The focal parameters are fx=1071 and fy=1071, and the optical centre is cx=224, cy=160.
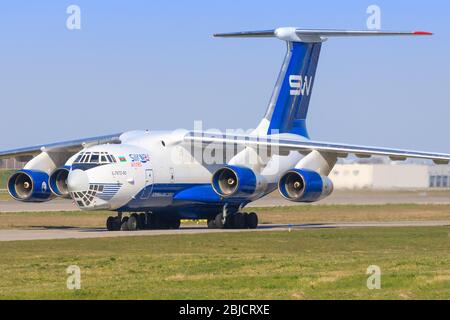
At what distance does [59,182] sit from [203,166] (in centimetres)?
472

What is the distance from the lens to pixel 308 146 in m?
33.8

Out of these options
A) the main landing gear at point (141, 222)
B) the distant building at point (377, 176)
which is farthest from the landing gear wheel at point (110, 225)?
the distant building at point (377, 176)

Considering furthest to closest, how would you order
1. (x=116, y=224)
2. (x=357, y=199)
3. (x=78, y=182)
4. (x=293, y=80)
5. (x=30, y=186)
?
1. (x=357, y=199)
2. (x=293, y=80)
3. (x=30, y=186)
4. (x=116, y=224)
5. (x=78, y=182)

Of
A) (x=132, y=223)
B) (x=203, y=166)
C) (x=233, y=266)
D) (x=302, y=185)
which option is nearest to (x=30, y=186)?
(x=132, y=223)

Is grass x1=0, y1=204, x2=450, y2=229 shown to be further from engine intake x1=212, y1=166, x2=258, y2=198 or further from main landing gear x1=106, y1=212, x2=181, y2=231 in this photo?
engine intake x1=212, y1=166, x2=258, y2=198

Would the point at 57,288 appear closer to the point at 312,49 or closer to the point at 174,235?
the point at 174,235

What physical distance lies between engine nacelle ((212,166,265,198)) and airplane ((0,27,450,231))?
0.10 ft

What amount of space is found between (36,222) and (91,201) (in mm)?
9157

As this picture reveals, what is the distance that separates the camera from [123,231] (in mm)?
33594

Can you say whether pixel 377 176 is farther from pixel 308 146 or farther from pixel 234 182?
pixel 234 182

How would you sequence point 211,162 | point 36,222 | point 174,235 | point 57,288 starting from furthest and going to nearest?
point 36,222, point 211,162, point 174,235, point 57,288

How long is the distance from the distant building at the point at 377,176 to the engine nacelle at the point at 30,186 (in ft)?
85.7

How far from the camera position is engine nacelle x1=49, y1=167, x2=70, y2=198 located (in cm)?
3425
